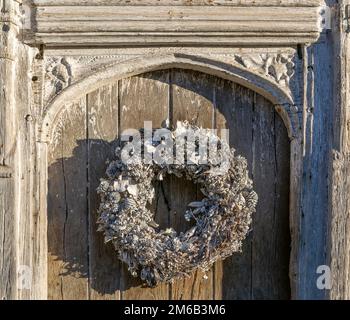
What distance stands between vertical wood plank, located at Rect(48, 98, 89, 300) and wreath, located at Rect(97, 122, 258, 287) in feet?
0.50

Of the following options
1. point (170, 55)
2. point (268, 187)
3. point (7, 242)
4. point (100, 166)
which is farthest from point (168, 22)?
point (7, 242)

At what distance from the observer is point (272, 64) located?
7.92 feet

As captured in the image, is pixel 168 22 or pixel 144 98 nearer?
pixel 168 22

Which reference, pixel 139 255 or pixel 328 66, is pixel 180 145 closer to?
pixel 139 255

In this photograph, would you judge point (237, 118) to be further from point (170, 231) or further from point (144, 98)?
point (170, 231)

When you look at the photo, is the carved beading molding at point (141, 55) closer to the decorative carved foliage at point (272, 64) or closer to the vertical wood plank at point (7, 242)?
the decorative carved foliage at point (272, 64)

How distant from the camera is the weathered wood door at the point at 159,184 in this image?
97.3 inches

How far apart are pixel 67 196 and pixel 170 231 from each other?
490mm

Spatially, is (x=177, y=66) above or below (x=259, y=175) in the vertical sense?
above

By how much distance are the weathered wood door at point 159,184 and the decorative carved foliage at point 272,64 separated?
12 centimetres

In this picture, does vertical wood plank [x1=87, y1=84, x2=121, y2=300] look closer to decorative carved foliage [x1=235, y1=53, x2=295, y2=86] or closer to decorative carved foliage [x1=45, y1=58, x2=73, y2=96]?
decorative carved foliage [x1=45, y1=58, x2=73, y2=96]

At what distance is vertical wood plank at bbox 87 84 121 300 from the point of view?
247cm

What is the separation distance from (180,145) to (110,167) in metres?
0.32
